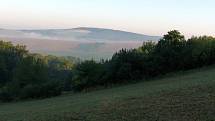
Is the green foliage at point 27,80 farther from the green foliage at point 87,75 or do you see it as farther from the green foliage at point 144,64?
the green foliage at point 144,64

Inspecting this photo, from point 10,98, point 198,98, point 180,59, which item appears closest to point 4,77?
point 10,98

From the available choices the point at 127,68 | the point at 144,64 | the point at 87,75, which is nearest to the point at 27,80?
the point at 87,75

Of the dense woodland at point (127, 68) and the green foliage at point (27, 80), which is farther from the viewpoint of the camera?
the dense woodland at point (127, 68)

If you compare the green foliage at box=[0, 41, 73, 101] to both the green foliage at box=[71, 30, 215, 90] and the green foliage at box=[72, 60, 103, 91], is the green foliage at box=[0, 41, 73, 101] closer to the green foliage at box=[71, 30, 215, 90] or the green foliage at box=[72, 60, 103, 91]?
the green foliage at box=[72, 60, 103, 91]

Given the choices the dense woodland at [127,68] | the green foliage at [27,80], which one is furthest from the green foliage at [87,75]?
the green foliage at [27,80]

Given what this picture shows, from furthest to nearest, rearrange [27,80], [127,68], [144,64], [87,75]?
[27,80] → [87,75] → [144,64] → [127,68]

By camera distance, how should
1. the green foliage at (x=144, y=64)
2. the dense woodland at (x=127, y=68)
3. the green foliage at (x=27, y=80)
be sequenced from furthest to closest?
the green foliage at (x=144, y=64), the dense woodland at (x=127, y=68), the green foliage at (x=27, y=80)

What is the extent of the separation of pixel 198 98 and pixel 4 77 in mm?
87110

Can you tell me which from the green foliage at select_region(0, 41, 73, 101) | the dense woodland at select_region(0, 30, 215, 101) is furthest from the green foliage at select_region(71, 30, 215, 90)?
the green foliage at select_region(0, 41, 73, 101)

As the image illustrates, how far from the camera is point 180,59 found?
61656 mm

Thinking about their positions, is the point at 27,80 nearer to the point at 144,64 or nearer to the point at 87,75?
the point at 87,75

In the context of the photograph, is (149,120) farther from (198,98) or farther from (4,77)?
(4,77)

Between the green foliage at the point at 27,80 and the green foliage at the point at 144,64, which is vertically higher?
the green foliage at the point at 144,64

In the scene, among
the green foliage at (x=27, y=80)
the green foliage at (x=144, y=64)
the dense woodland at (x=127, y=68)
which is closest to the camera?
the green foliage at (x=27, y=80)
